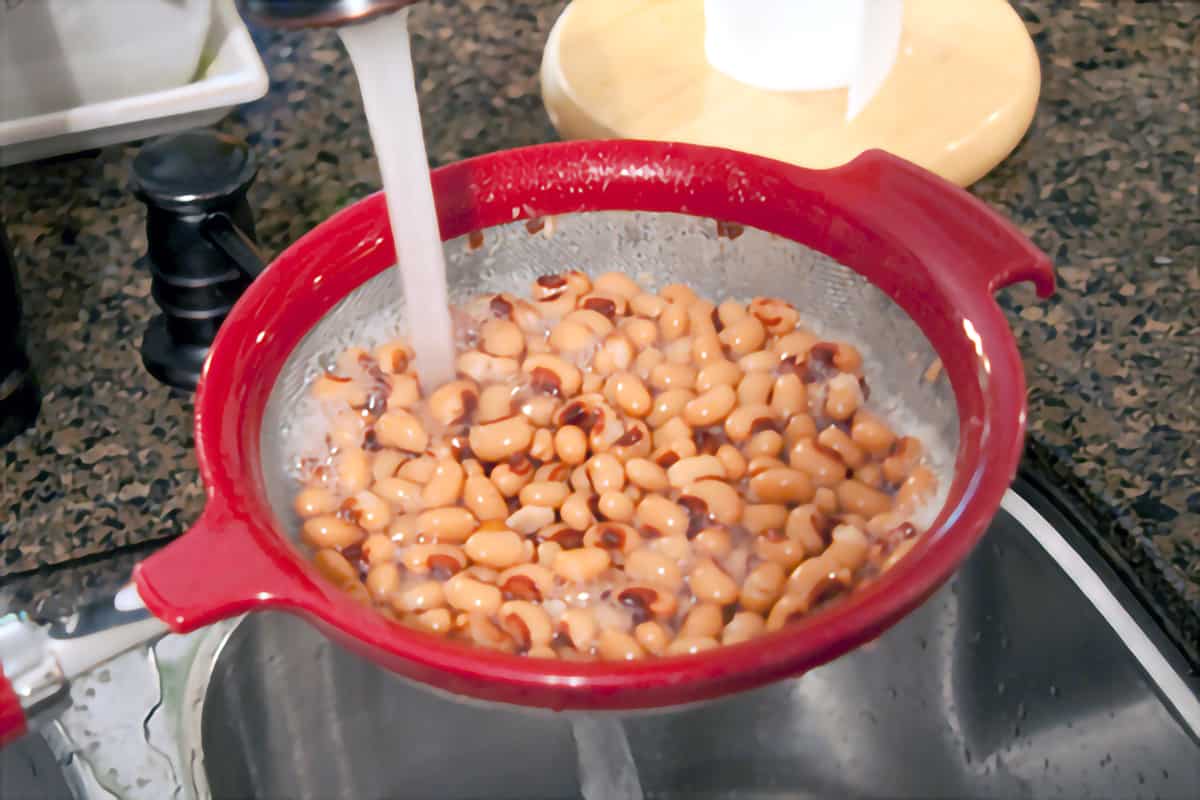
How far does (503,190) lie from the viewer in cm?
66

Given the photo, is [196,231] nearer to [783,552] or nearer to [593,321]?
[593,321]

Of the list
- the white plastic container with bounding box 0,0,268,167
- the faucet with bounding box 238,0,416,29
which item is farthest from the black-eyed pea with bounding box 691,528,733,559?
the white plastic container with bounding box 0,0,268,167

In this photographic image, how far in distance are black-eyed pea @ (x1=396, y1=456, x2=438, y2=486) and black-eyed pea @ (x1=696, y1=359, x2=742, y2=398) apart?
0.16 meters

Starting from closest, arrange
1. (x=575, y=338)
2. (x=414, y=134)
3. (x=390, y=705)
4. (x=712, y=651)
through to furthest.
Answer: (x=712, y=651) → (x=414, y=134) → (x=575, y=338) → (x=390, y=705)

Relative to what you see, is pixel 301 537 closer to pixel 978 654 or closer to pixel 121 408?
pixel 121 408

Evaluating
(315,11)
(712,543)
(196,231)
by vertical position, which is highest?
(315,11)

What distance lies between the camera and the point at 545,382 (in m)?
0.68

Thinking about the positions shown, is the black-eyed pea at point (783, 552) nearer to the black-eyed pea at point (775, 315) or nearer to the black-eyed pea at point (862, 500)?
the black-eyed pea at point (862, 500)

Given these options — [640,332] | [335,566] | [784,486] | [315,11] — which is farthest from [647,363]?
[315,11]

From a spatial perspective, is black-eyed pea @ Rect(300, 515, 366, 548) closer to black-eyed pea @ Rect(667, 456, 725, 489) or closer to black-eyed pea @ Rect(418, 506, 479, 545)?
black-eyed pea @ Rect(418, 506, 479, 545)

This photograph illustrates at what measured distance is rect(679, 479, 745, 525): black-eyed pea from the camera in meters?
0.62

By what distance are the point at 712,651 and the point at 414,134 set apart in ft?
0.93

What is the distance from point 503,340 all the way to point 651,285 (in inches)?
4.1

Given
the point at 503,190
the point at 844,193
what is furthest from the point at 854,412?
the point at 503,190
